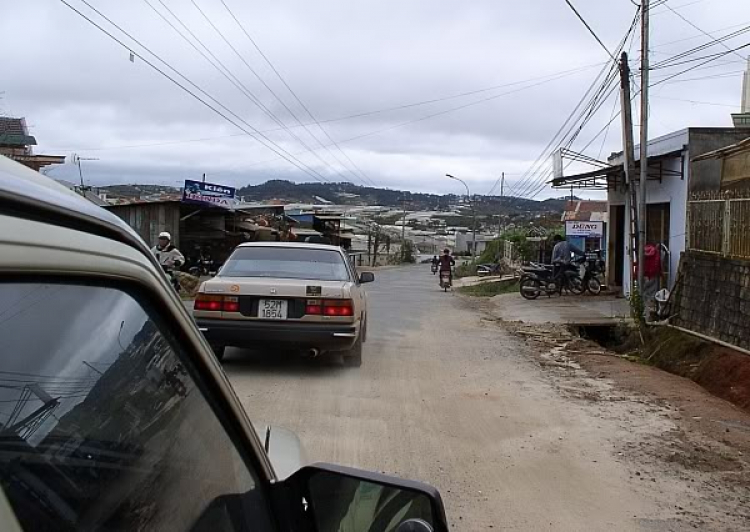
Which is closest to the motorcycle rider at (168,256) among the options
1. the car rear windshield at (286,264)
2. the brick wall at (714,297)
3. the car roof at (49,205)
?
the car rear windshield at (286,264)

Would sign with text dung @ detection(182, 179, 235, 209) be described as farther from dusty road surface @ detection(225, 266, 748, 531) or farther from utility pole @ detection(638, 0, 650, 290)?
dusty road surface @ detection(225, 266, 748, 531)

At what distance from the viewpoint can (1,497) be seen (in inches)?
36.2

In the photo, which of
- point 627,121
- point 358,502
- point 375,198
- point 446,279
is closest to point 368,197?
point 375,198

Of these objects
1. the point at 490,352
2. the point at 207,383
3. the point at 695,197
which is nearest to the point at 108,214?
the point at 207,383

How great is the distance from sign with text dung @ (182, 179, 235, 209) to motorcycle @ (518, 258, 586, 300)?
12.7 m

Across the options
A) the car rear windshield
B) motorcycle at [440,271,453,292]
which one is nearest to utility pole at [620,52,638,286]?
the car rear windshield

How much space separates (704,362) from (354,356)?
4471mm

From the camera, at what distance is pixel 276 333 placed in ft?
29.0

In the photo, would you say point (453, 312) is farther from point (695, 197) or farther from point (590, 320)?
point (695, 197)

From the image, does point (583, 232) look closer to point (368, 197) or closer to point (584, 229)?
point (584, 229)

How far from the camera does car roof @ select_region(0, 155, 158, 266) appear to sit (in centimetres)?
97

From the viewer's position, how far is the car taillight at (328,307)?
29.3 ft

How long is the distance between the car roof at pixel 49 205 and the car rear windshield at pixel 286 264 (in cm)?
815

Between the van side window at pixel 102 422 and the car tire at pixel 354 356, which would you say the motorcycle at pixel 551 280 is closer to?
the car tire at pixel 354 356
